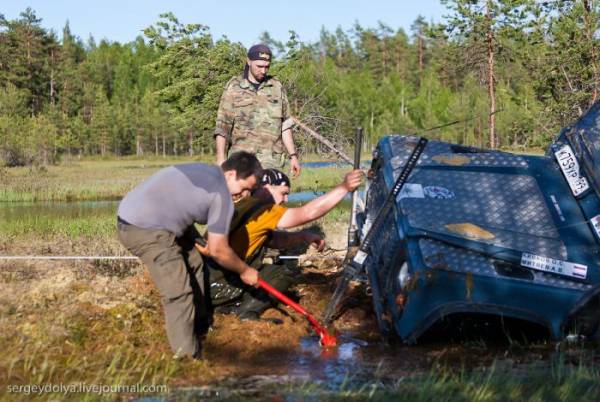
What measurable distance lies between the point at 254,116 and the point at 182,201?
2.73 meters

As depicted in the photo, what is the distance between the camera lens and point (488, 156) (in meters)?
6.72

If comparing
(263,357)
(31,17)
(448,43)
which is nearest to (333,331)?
(263,357)

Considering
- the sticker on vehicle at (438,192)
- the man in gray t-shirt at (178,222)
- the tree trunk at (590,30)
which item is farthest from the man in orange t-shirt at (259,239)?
the tree trunk at (590,30)

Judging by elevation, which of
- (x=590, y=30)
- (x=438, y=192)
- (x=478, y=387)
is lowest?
(x=478, y=387)

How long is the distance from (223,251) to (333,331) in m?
1.34

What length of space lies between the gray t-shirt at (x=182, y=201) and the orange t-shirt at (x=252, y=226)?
78cm

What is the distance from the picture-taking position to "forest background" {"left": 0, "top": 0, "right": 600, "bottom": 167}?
70.9 ft

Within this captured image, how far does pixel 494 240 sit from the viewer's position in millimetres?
5785

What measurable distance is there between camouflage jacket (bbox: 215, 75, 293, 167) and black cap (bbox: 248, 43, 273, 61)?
1.21ft

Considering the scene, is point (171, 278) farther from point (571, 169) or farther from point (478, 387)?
point (571, 169)

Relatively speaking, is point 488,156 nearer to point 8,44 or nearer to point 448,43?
point 448,43

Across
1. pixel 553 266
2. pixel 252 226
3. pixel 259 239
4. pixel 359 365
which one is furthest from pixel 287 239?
pixel 553 266

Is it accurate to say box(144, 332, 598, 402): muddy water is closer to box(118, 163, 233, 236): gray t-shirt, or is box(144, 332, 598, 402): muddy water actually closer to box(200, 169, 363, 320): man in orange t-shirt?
box(200, 169, 363, 320): man in orange t-shirt

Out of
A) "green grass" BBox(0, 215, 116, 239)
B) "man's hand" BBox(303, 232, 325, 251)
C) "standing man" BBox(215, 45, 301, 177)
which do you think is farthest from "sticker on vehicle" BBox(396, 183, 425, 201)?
"green grass" BBox(0, 215, 116, 239)
